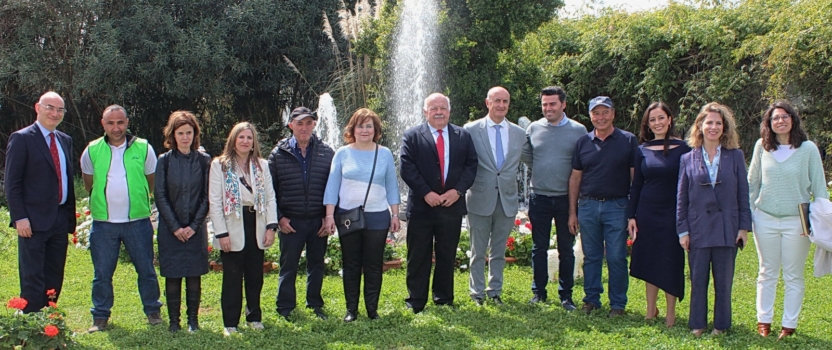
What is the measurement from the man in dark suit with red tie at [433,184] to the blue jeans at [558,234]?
23.5 inches

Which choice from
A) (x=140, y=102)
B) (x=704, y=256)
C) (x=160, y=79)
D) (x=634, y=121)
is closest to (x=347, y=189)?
(x=704, y=256)

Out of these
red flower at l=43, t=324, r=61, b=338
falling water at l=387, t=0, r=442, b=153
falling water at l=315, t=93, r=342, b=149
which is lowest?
red flower at l=43, t=324, r=61, b=338

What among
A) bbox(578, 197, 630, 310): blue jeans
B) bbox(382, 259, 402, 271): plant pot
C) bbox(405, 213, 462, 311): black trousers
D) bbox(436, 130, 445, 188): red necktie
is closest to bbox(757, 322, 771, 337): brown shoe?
bbox(578, 197, 630, 310): blue jeans

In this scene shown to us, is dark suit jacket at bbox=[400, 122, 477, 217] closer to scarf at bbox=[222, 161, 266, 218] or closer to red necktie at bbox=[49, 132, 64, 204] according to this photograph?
scarf at bbox=[222, 161, 266, 218]

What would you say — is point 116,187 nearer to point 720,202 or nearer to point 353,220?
point 353,220

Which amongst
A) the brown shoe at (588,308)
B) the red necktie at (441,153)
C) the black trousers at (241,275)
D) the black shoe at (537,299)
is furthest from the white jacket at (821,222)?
the black trousers at (241,275)

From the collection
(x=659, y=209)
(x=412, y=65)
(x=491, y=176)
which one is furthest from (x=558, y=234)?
(x=412, y=65)

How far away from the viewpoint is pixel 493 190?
504cm

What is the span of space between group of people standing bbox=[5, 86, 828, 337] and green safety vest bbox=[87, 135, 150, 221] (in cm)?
1

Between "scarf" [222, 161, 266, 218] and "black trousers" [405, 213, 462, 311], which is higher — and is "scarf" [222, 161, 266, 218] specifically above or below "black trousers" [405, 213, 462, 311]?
above

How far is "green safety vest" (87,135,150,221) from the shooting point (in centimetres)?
449

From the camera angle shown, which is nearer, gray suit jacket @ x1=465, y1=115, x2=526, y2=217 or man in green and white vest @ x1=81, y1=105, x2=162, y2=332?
man in green and white vest @ x1=81, y1=105, x2=162, y2=332

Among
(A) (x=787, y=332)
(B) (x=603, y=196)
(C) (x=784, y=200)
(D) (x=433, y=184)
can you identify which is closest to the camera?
(C) (x=784, y=200)

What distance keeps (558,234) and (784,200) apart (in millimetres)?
1566
